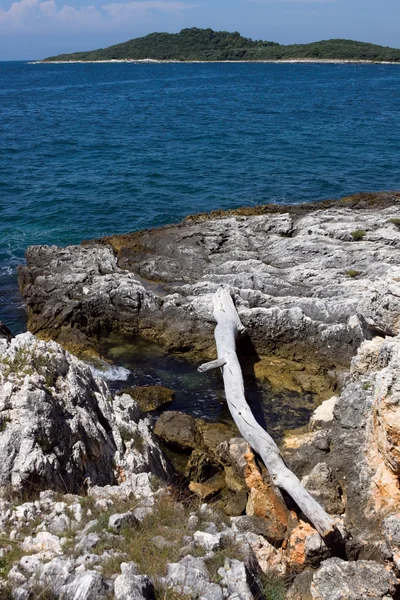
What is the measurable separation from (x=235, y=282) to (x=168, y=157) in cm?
3169

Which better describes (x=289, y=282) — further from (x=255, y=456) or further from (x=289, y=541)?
(x=289, y=541)

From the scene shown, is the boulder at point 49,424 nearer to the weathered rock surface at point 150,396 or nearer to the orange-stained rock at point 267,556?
the orange-stained rock at point 267,556

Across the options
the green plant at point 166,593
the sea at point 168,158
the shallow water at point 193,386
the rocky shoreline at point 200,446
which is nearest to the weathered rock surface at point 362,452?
the rocky shoreline at point 200,446

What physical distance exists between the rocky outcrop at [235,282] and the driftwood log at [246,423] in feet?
2.59

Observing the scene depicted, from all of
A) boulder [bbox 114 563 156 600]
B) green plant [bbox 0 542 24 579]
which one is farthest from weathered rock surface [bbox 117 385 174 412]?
boulder [bbox 114 563 156 600]

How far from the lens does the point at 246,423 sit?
46.1ft

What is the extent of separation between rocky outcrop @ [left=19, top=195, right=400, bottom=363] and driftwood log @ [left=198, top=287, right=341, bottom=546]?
0.79 m

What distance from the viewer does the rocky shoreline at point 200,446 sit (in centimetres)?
747

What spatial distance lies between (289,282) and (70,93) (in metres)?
101

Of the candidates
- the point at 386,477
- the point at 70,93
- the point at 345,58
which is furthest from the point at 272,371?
the point at 345,58

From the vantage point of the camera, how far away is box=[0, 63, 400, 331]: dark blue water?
111 ft

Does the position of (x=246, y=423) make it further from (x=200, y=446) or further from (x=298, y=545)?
(x=298, y=545)

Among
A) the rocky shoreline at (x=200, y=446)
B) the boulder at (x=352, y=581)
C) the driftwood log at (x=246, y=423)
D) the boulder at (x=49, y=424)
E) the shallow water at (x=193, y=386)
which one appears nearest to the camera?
the rocky shoreline at (x=200, y=446)

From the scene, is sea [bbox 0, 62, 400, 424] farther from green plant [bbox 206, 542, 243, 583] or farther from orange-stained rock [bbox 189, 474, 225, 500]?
green plant [bbox 206, 542, 243, 583]
